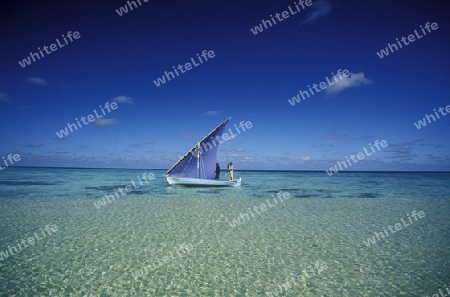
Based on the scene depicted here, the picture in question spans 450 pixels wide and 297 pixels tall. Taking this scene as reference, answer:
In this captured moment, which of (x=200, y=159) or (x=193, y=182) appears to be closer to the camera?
(x=200, y=159)

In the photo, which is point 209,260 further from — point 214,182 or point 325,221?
point 214,182

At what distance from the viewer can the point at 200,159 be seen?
32.5 m

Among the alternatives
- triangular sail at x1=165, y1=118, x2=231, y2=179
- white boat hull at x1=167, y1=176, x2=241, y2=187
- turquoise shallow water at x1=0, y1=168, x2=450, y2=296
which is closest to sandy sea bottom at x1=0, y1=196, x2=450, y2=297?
turquoise shallow water at x1=0, y1=168, x2=450, y2=296

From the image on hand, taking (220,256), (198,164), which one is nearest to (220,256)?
(220,256)

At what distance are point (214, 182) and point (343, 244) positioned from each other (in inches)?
965

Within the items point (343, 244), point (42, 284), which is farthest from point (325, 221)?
point (42, 284)

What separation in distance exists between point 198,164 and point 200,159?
0.78 m

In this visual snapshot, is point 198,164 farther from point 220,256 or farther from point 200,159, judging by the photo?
point 220,256

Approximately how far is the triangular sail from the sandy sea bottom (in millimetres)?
16452

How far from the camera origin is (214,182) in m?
34.2

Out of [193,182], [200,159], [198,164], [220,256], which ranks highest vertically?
[200,159]

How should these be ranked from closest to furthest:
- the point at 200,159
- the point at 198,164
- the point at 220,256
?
the point at 220,256 → the point at 200,159 → the point at 198,164

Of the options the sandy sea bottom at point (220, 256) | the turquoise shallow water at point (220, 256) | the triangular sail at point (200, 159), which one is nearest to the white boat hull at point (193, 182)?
the triangular sail at point (200, 159)

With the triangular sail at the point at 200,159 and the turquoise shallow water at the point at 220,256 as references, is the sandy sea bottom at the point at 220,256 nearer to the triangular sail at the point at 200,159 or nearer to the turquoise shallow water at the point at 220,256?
the turquoise shallow water at the point at 220,256
